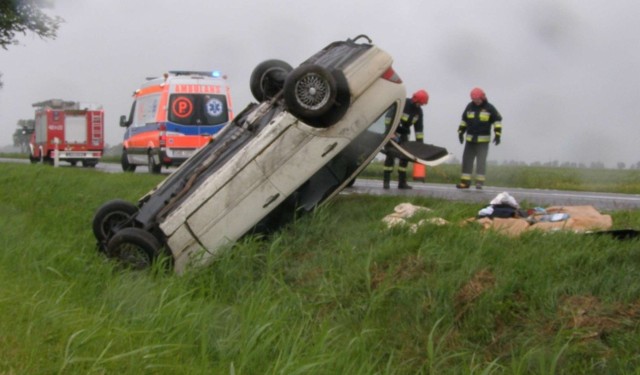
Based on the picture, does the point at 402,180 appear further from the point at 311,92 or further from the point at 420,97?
the point at 311,92

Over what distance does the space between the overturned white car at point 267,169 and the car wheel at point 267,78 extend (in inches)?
41.5

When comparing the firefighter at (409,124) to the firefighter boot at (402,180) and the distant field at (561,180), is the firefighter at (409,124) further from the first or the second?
the distant field at (561,180)

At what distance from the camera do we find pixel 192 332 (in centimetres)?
547

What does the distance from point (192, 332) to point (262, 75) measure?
5.09 meters

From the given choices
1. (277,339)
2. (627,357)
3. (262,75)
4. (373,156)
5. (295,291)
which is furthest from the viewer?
(262,75)

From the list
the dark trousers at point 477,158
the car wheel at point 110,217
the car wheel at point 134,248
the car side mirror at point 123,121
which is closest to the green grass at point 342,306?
the car wheel at point 134,248

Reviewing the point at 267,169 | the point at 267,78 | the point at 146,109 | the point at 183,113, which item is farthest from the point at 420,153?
the point at 146,109

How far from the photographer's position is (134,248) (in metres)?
8.05

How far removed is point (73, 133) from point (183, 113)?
15.9m

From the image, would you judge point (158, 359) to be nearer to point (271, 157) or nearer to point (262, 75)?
point (271, 157)

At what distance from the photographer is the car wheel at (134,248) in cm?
796

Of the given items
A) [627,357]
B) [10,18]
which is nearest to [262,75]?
[627,357]

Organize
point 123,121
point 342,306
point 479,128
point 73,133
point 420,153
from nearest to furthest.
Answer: point 342,306, point 420,153, point 479,128, point 123,121, point 73,133

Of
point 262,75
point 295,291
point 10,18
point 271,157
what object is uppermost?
point 10,18
